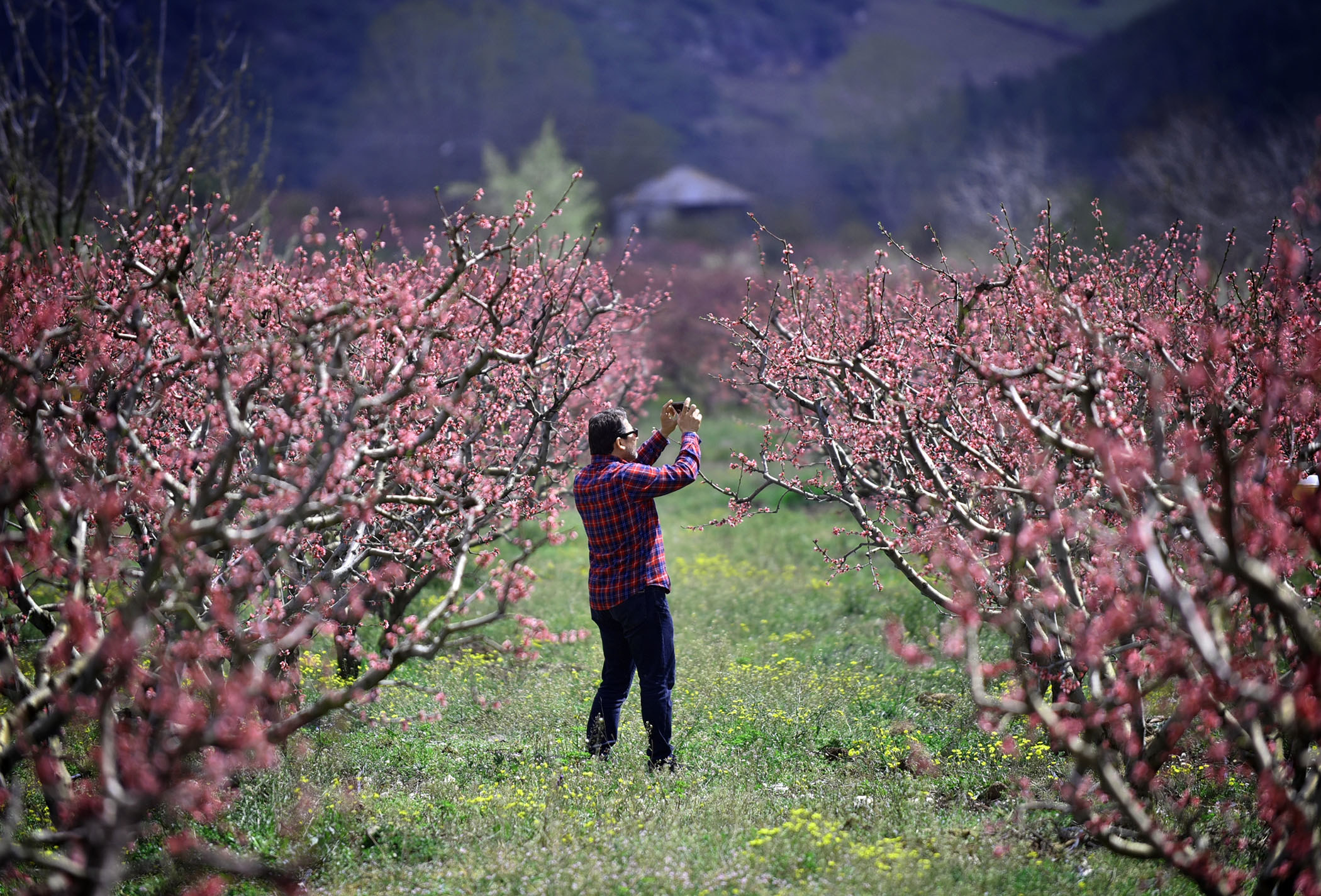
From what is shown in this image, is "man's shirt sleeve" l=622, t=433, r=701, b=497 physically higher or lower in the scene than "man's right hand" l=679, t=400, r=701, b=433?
lower

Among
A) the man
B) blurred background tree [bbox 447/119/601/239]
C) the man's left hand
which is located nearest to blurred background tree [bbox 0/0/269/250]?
the man

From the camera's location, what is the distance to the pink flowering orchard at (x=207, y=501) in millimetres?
3543

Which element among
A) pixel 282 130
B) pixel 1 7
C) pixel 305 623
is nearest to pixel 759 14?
pixel 282 130

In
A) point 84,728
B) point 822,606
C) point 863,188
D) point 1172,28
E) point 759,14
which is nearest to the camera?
point 84,728

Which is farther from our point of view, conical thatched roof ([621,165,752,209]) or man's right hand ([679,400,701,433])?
conical thatched roof ([621,165,752,209])

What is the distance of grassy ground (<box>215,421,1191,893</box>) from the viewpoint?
4.68 metres

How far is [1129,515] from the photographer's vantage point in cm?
367

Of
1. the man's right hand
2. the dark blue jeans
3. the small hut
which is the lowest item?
the dark blue jeans

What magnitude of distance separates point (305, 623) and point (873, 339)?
3685mm

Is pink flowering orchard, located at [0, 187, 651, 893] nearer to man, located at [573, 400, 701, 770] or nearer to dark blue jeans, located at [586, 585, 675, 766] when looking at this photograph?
man, located at [573, 400, 701, 770]

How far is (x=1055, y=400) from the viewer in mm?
5188

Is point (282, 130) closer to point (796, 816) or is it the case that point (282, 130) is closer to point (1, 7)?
point (1, 7)

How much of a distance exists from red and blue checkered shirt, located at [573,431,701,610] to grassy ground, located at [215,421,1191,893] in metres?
1.13

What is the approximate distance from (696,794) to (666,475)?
1816mm
